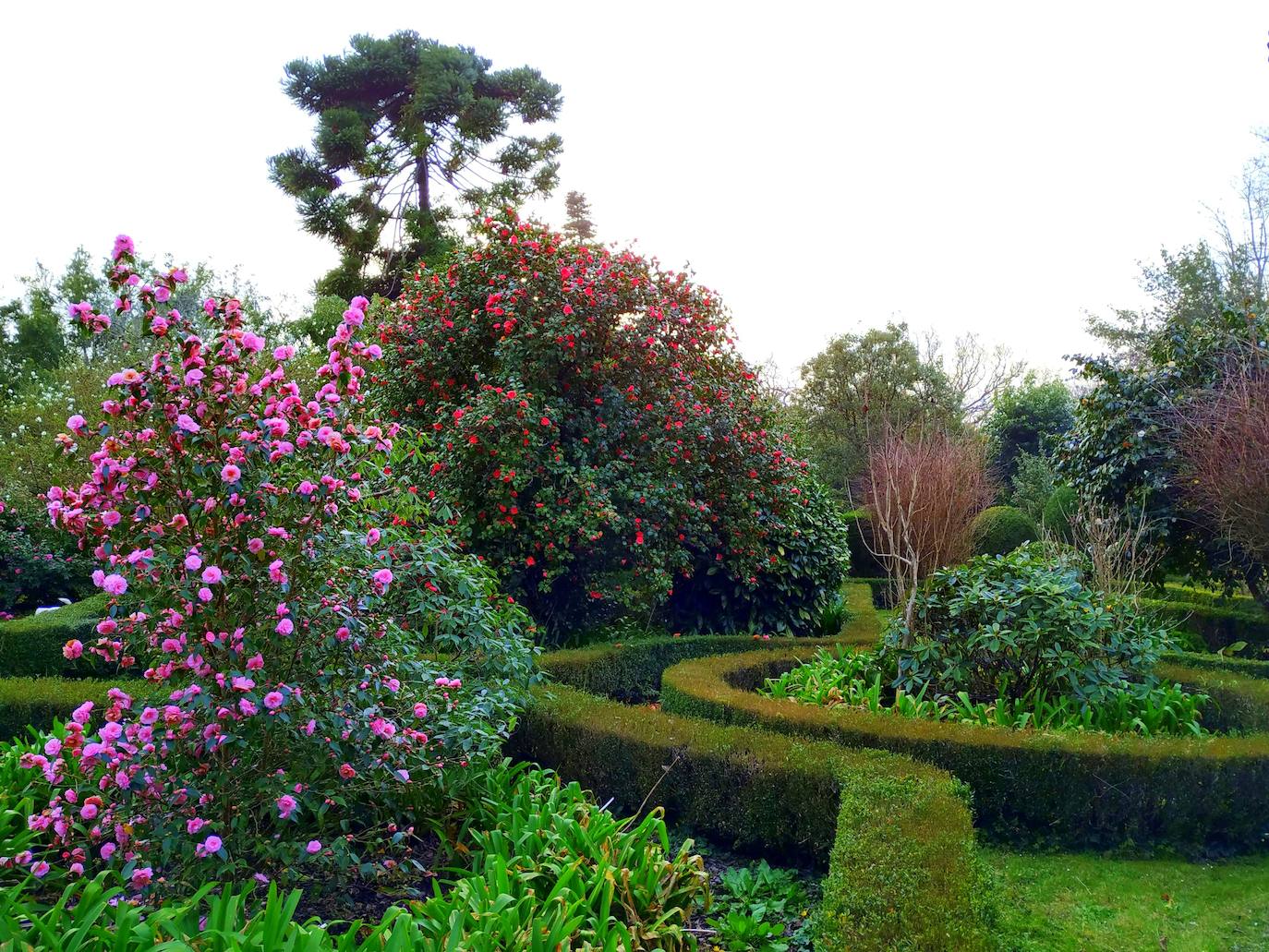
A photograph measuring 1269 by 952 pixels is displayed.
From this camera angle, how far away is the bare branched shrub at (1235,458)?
25.1 ft

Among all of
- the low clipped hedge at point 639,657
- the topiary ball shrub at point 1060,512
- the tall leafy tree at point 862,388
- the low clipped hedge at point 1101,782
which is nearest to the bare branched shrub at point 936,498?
the topiary ball shrub at point 1060,512

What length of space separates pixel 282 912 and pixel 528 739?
237 centimetres

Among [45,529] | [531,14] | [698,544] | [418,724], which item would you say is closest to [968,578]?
[698,544]

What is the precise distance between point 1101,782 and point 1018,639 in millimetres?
1031

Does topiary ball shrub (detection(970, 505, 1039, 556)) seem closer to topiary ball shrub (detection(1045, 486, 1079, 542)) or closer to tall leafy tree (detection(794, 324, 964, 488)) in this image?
topiary ball shrub (detection(1045, 486, 1079, 542))

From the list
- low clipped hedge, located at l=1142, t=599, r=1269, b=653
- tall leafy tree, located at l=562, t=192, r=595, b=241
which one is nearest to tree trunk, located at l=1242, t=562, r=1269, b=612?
low clipped hedge, located at l=1142, t=599, r=1269, b=653

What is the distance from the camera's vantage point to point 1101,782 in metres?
3.92

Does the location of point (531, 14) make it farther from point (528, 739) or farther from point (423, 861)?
point (423, 861)

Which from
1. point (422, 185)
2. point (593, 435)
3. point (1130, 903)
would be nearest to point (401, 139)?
point (422, 185)

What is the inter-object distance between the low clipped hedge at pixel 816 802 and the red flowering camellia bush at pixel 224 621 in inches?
53.7

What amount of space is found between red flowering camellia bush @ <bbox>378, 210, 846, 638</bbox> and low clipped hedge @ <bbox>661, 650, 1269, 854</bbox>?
3.26 m

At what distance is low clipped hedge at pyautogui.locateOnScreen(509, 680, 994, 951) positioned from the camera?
2.35 meters

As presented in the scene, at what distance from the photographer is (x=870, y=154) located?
856 cm

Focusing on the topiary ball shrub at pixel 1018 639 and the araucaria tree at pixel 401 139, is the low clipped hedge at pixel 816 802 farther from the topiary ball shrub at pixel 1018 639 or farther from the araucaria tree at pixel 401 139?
the araucaria tree at pixel 401 139
